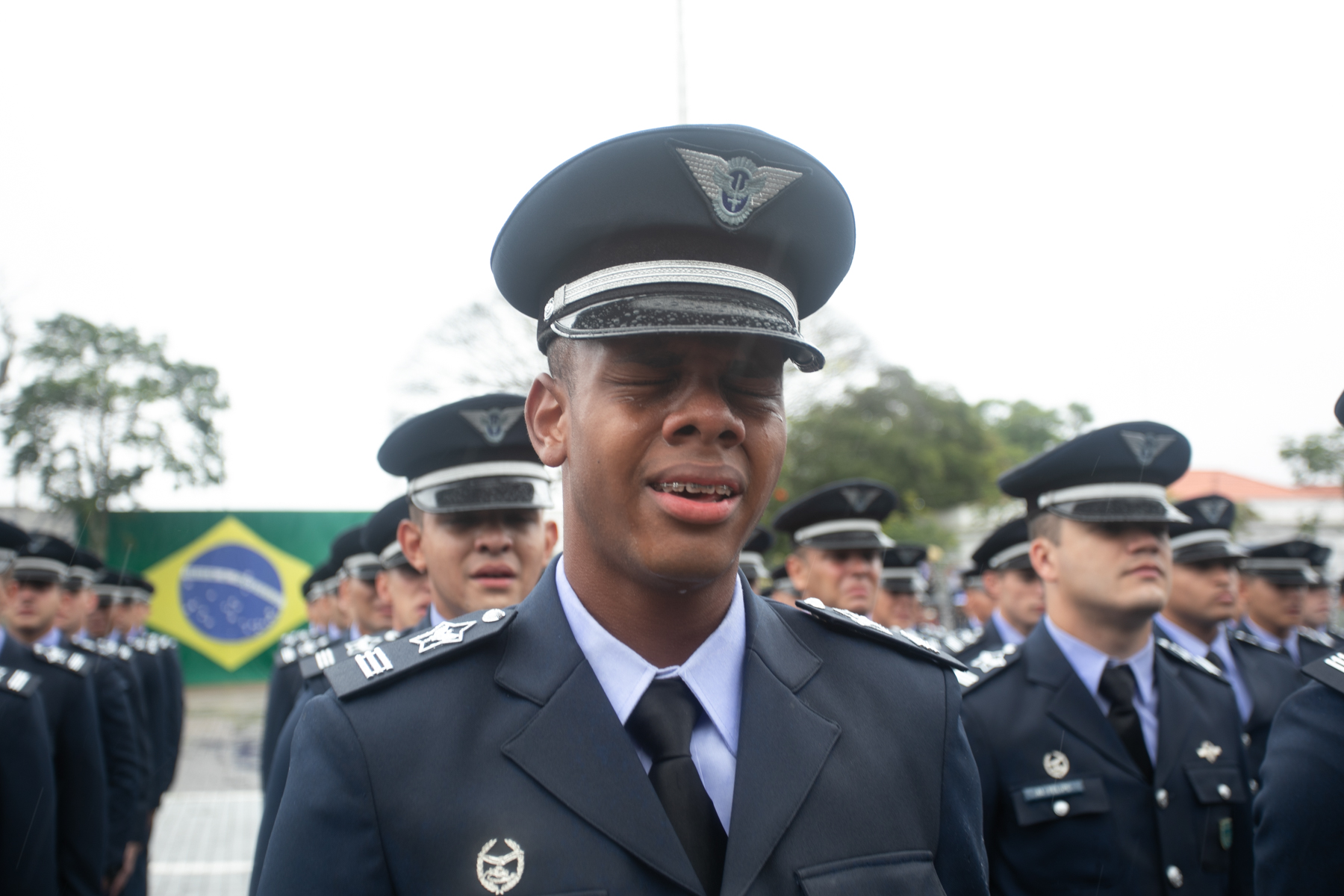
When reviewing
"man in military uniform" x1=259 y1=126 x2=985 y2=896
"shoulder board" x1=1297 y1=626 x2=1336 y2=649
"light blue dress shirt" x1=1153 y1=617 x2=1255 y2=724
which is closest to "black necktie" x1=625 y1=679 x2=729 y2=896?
"man in military uniform" x1=259 y1=126 x2=985 y2=896

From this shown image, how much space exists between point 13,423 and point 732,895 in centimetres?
2495

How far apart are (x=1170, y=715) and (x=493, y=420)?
294cm

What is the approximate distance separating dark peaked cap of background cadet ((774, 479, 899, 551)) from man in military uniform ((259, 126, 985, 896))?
4591 mm

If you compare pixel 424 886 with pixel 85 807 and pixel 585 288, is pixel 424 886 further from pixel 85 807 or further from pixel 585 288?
pixel 85 807

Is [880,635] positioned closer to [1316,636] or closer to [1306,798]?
[1306,798]

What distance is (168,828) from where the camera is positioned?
10320 mm

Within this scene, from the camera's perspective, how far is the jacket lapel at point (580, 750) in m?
1.50

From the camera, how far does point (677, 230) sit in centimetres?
175

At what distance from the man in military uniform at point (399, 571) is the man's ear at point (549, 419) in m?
3.41

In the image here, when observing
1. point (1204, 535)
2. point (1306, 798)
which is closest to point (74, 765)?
point (1306, 798)

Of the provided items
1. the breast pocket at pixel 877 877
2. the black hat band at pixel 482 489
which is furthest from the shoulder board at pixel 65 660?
the breast pocket at pixel 877 877

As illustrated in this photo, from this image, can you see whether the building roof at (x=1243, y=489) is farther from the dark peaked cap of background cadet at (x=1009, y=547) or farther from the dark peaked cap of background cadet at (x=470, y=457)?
the dark peaked cap of background cadet at (x=470, y=457)

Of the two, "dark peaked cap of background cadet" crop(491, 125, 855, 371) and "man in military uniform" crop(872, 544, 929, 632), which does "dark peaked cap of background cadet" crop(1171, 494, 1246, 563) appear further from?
"dark peaked cap of background cadet" crop(491, 125, 855, 371)

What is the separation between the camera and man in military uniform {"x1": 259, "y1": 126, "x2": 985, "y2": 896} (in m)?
1.51
